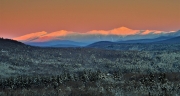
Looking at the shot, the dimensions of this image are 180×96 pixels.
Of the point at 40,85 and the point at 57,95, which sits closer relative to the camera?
the point at 57,95

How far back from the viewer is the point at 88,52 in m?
124

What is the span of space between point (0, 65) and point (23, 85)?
34086mm

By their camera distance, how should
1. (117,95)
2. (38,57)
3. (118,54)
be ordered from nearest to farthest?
(117,95)
(38,57)
(118,54)

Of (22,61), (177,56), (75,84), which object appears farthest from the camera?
(177,56)

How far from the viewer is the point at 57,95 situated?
3152cm

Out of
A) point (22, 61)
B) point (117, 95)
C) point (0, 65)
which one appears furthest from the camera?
point (22, 61)

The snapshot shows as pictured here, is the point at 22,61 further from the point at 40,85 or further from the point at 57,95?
Result: the point at 57,95

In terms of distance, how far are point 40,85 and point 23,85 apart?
9.03ft

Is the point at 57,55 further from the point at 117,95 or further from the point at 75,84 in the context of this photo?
the point at 117,95

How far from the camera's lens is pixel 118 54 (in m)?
121

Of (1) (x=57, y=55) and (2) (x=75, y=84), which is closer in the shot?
(2) (x=75, y=84)

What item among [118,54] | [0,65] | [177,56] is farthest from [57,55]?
[177,56]

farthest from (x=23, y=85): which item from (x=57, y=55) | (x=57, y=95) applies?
(x=57, y=55)

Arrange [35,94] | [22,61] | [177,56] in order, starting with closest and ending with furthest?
[35,94] → [22,61] → [177,56]
